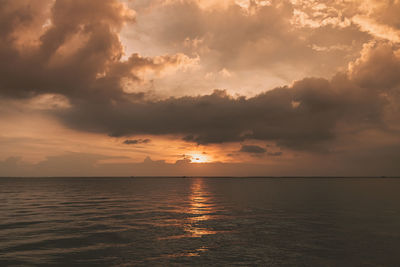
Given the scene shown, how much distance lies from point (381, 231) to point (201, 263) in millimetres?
23028

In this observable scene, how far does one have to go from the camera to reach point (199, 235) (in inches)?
1064

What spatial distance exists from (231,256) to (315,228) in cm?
1615

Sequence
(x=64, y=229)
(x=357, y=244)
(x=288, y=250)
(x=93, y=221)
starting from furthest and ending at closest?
(x=93, y=221), (x=64, y=229), (x=357, y=244), (x=288, y=250)

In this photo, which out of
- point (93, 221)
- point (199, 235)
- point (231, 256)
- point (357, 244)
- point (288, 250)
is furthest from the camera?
point (93, 221)

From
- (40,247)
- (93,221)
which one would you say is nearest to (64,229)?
(93,221)

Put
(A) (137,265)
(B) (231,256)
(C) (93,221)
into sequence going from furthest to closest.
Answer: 1. (C) (93,221)
2. (B) (231,256)
3. (A) (137,265)

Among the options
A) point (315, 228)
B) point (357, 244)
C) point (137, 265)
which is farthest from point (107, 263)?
point (315, 228)

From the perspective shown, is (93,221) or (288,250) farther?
(93,221)

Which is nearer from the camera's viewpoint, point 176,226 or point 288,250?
point 288,250

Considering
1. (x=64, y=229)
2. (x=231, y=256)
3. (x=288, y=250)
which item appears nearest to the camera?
(x=231, y=256)

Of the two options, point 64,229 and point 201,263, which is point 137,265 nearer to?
point 201,263

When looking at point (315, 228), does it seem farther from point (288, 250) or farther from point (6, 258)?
point (6, 258)

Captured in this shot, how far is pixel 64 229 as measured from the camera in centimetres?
2989

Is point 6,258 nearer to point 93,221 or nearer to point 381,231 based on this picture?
point 93,221
